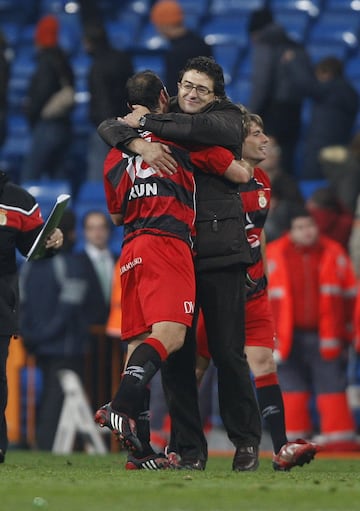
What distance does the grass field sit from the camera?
6.51 m

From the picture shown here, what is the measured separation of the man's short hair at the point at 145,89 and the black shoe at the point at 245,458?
1833mm

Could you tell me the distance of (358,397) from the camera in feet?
46.9

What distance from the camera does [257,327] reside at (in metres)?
9.55

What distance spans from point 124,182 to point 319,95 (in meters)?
8.22

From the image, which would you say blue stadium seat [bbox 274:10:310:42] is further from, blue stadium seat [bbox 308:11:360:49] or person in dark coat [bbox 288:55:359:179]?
person in dark coat [bbox 288:55:359:179]

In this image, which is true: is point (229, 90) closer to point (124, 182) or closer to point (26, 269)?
point (26, 269)

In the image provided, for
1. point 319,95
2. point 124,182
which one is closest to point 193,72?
point 124,182

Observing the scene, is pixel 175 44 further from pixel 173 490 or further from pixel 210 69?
pixel 173 490

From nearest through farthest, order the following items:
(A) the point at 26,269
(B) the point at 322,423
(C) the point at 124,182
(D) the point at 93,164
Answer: (C) the point at 124,182, (B) the point at 322,423, (A) the point at 26,269, (D) the point at 93,164

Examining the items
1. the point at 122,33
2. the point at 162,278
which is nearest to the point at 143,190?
the point at 162,278

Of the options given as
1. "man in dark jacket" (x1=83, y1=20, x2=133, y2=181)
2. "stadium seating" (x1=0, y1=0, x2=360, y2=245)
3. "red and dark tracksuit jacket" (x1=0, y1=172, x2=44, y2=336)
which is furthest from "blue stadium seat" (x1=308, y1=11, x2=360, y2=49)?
"red and dark tracksuit jacket" (x1=0, y1=172, x2=44, y2=336)

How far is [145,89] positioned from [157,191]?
0.59m

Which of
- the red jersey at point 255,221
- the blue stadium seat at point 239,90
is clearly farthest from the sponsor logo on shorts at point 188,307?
Answer: the blue stadium seat at point 239,90

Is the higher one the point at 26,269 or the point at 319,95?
the point at 319,95
